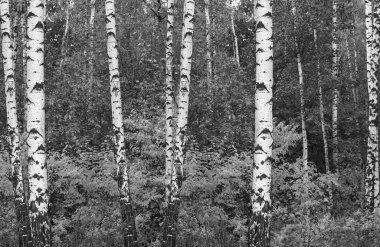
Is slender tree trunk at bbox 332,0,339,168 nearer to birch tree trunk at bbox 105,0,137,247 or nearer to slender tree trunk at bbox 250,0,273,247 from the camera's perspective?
birch tree trunk at bbox 105,0,137,247

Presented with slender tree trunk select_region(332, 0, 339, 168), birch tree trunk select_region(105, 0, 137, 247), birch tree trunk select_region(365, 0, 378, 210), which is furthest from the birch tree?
birch tree trunk select_region(105, 0, 137, 247)

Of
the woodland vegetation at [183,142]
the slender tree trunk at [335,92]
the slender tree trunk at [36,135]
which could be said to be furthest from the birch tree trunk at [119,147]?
the slender tree trunk at [335,92]

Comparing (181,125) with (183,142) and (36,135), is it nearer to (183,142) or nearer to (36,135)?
(183,142)

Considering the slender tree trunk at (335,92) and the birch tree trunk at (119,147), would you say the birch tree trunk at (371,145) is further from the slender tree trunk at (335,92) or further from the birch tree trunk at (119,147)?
the birch tree trunk at (119,147)

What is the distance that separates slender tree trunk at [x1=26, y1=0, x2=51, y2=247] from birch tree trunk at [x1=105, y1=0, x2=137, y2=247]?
2488 millimetres

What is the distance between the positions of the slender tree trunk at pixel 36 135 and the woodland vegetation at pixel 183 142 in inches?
0.7

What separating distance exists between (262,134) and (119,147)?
4122mm

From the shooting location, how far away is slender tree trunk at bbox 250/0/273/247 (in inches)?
239

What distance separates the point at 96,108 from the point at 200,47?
6485mm

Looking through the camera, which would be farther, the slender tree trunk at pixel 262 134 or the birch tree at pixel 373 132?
the birch tree at pixel 373 132

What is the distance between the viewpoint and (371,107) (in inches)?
504

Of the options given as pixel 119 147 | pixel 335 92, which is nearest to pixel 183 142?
pixel 119 147

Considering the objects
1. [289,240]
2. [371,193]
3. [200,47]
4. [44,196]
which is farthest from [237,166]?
[200,47]

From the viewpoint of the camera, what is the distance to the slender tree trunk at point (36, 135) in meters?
6.84
